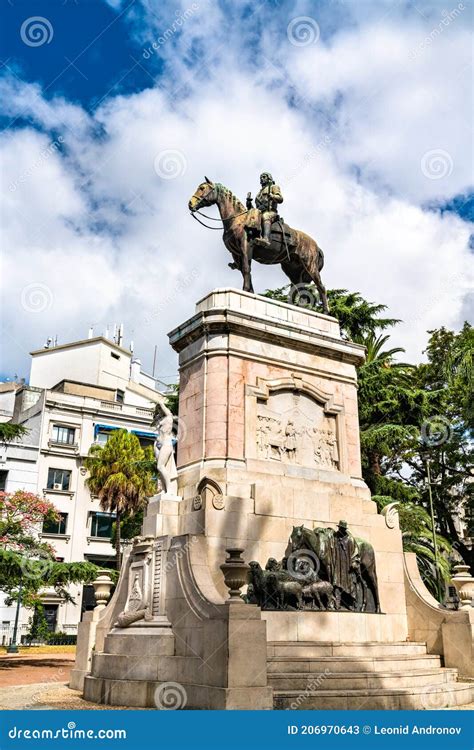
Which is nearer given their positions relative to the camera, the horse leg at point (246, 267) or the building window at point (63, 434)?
the horse leg at point (246, 267)

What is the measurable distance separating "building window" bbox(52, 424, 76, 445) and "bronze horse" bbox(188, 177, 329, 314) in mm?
34467

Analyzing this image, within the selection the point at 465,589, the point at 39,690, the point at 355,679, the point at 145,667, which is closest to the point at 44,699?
the point at 39,690

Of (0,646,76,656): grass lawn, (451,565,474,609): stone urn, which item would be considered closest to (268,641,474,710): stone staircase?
(451,565,474,609): stone urn

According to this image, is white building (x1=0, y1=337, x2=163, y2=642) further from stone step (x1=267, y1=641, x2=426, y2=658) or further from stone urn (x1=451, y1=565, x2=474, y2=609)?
stone step (x1=267, y1=641, x2=426, y2=658)

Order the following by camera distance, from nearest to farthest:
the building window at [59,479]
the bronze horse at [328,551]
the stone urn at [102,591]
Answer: the bronze horse at [328,551], the stone urn at [102,591], the building window at [59,479]

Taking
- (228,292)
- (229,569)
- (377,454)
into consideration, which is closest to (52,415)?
(377,454)

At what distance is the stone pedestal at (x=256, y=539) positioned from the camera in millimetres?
10938

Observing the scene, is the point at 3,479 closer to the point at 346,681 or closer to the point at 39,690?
the point at 39,690

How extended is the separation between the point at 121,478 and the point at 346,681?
29.4 m

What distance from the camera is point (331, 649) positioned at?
12.4 m

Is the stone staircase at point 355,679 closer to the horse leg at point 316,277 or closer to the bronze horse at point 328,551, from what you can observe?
the bronze horse at point 328,551

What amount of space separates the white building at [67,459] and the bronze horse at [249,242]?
27.0 meters

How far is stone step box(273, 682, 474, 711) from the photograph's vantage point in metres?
10.5

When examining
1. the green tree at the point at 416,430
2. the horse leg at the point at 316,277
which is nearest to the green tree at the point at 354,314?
the green tree at the point at 416,430
